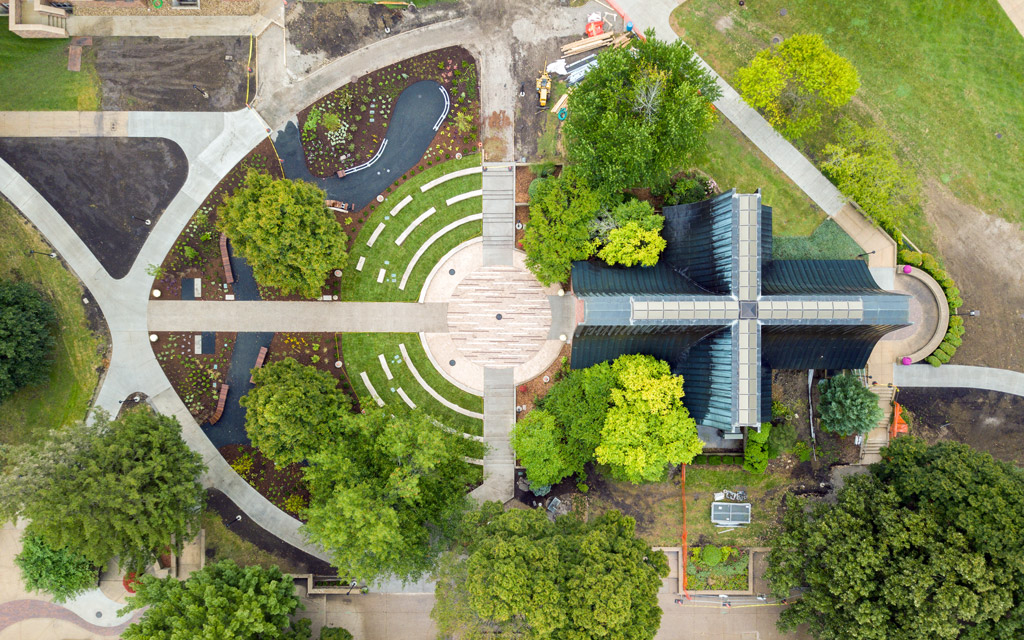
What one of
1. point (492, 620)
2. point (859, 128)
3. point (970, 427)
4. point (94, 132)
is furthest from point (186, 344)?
point (970, 427)

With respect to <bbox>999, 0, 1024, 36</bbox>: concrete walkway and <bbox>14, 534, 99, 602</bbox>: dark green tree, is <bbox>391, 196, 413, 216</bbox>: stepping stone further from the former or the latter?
<bbox>999, 0, 1024, 36</bbox>: concrete walkway

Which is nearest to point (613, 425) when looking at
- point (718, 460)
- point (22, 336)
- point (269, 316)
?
point (718, 460)

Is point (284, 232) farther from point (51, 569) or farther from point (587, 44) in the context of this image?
point (51, 569)

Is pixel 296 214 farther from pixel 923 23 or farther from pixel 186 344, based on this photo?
pixel 923 23

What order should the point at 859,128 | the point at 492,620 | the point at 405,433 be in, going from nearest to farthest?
1. the point at 492,620
2. the point at 405,433
3. the point at 859,128

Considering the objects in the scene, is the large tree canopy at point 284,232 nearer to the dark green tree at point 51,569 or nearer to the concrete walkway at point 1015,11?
the dark green tree at point 51,569

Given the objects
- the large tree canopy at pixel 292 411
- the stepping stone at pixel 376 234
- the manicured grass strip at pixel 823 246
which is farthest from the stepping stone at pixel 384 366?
the manicured grass strip at pixel 823 246
